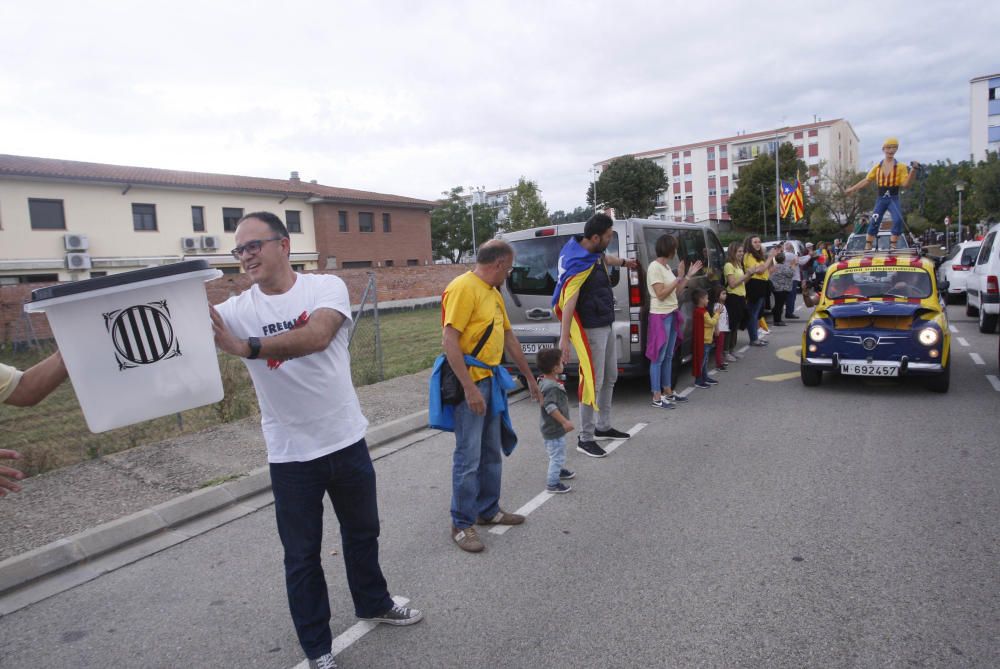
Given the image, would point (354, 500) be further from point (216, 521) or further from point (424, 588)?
point (216, 521)

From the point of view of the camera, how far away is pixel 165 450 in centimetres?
631

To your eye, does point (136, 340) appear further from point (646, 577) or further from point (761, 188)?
point (761, 188)

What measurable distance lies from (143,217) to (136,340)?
32218mm

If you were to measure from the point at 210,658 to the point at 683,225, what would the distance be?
825 centimetres

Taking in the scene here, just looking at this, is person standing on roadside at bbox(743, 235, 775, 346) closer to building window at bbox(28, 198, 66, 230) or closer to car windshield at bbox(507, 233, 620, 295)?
car windshield at bbox(507, 233, 620, 295)

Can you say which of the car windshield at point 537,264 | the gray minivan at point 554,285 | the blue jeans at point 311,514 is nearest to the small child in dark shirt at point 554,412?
the blue jeans at point 311,514

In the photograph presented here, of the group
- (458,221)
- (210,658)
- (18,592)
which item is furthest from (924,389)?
(458,221)

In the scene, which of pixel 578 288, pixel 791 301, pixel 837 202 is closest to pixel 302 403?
pixel 578 288

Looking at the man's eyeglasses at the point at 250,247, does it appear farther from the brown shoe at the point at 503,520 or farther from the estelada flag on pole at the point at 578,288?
the estelada flag on pole at the point at 578,288

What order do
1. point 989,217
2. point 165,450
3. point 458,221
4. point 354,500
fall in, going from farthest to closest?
point 458,221 → point 989,217 → point 165,450 → point 354,500

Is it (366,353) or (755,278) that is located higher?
(755,278)

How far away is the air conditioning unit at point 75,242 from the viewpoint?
26.7 metres

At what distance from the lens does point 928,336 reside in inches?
289

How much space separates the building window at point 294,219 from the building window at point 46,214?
11009 millimetres
